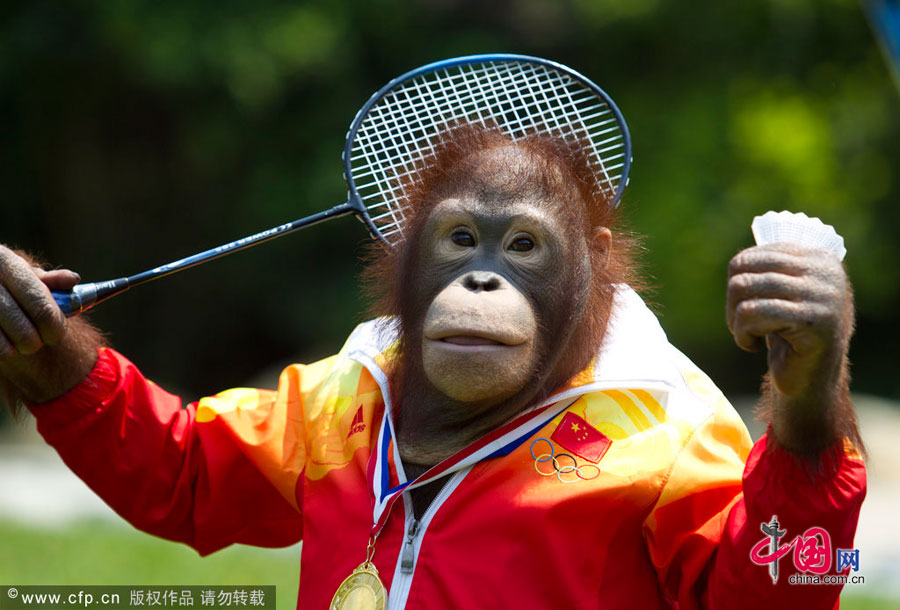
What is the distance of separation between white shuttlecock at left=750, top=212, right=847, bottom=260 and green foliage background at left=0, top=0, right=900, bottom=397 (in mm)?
7583

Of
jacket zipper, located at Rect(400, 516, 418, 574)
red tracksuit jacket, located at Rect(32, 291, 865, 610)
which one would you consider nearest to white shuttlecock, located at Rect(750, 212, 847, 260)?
red tracksuit jacket, located at Rect(32, 291, 865, 610)

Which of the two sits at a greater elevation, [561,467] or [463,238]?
[463,238]

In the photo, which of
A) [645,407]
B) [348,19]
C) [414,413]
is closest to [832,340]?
[645,407]

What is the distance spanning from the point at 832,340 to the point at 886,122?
10332mm

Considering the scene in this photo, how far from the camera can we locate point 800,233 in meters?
1.96

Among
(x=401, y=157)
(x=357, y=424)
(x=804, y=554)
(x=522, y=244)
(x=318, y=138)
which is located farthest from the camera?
(x=318, y=138)

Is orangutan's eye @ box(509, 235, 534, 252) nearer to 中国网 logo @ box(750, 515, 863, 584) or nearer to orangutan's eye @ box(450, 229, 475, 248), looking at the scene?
orangutan's eye @ box(450, 229, 475, 248)

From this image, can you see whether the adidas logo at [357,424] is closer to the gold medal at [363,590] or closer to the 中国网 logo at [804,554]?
the gold medal at [363,590]

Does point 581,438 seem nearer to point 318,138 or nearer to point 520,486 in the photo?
point 520,486

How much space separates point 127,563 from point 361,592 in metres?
3.40

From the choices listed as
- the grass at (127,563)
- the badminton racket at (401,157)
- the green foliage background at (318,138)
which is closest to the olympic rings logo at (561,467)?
the badminton racket at (401,157)

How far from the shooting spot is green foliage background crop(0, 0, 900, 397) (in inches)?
383

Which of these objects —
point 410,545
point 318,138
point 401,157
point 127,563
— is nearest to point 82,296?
point 401,157

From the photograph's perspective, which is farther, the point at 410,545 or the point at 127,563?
the point at 127,563
